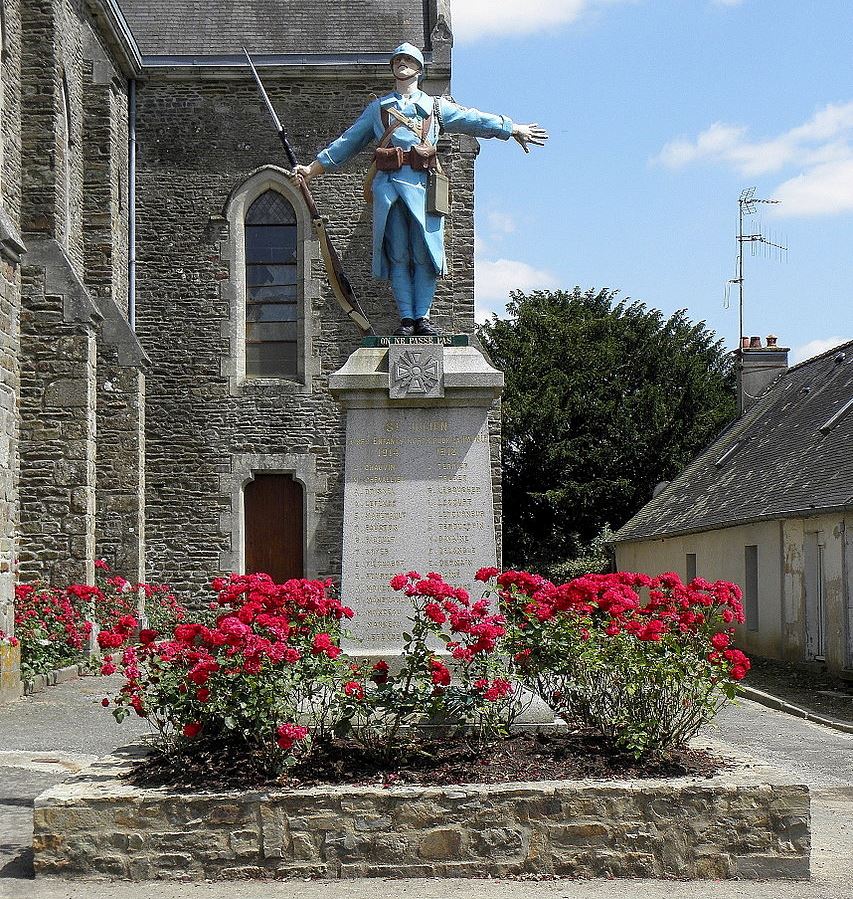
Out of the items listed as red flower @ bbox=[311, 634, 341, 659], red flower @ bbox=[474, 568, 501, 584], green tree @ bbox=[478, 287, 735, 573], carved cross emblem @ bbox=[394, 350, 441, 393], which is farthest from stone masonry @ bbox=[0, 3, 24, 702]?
green tree @ bbox=[478, 287, 735, 573]

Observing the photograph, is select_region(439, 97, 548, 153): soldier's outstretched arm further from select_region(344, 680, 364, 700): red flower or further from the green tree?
the green tree

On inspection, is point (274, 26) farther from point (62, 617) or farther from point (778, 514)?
point (62, 617)

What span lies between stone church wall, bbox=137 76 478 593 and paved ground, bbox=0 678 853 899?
7.35 meters

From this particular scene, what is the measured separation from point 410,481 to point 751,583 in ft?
55.9

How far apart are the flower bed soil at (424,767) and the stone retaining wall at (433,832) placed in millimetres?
177

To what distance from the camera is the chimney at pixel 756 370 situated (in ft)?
105

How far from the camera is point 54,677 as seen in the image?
14.9m

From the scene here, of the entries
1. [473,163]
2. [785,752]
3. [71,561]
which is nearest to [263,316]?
[473,163]

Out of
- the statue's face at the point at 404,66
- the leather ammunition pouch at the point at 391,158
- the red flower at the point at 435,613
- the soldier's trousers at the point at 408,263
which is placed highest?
the statue's face at the point at 404,66

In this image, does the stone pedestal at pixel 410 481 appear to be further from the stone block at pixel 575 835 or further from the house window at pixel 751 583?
the house window at pixel 751 583

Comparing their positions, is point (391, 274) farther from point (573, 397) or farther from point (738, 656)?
point (573, 397)

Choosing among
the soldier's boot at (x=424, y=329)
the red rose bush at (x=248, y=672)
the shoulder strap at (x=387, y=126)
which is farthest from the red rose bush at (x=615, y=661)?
the shoulder strap at (x=387, y=126)

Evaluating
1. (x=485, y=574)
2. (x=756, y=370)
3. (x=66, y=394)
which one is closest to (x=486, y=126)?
(x=485, y=574)

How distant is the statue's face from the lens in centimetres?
869
